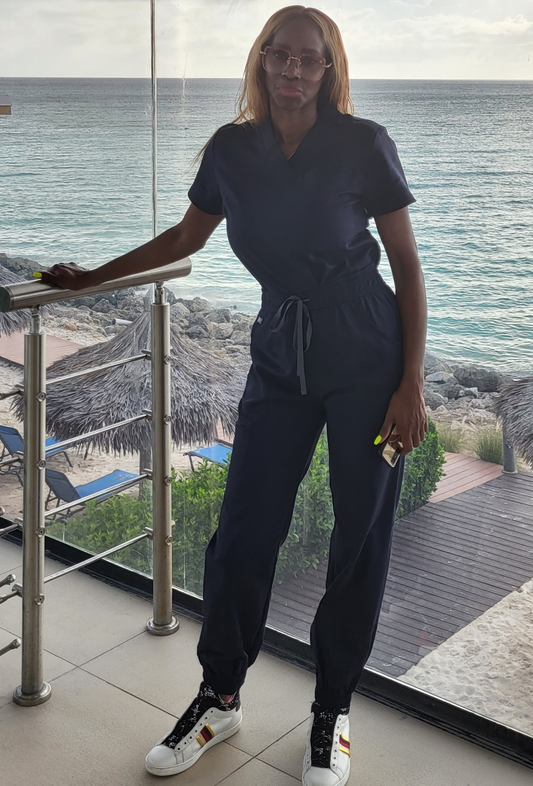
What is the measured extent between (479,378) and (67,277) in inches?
38.9

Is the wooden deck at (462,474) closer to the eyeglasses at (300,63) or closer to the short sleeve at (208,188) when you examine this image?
the short sleeve at (208,188)

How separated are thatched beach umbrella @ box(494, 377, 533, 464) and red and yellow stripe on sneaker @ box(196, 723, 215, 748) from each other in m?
0.97

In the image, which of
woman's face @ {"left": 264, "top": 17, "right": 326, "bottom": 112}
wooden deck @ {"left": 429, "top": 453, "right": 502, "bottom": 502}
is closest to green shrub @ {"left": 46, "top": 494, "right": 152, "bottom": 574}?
wooden deck @ {"left": 429, "top": 453, "right": 502, "bottom": 502}

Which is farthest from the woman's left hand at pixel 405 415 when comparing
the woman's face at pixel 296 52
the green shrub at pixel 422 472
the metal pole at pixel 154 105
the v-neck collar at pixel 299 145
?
the metal pole at pixel 154 105

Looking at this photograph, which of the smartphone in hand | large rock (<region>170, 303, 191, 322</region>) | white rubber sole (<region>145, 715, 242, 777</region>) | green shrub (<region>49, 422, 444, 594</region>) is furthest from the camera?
large rock (<region>170, 303, 191, 322</region>)

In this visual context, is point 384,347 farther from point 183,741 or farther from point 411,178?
point 183,741

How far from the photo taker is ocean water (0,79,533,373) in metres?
2.00

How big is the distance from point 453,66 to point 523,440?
868 millimetres

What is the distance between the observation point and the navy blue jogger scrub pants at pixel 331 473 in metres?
1.84

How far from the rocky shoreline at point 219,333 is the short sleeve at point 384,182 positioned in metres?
0.47

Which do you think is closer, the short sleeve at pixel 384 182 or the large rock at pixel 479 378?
the short sleeve at pixel 384 182

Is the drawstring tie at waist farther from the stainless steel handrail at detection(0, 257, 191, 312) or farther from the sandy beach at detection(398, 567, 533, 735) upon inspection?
the sandy beach at detection(398, 567, 533, 735)

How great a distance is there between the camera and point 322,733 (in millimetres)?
2021

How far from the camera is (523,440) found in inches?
79.2
